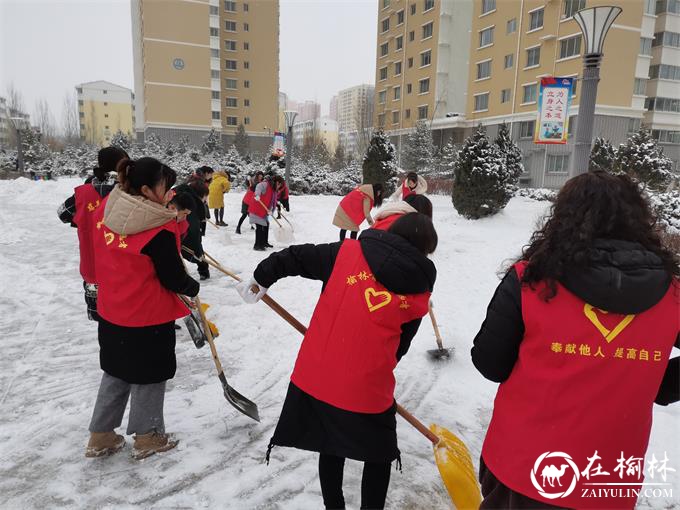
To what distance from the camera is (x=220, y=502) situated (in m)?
2.40

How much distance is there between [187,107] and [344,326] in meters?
43.7

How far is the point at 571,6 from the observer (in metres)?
24.6

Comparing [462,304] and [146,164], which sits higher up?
[146,164]

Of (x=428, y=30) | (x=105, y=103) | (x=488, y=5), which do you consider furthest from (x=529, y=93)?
(x=105, y=103)

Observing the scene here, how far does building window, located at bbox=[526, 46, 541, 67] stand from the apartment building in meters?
6.91

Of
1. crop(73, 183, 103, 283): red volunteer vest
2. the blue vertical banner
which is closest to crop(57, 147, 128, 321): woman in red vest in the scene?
crop(73, 183, 103, 283): red volunteer vest

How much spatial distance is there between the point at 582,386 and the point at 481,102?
109 feet

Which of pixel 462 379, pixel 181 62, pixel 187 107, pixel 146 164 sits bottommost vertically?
pixel 462 379

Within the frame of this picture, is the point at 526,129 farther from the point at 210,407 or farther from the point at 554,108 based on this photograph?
the point at 210,407

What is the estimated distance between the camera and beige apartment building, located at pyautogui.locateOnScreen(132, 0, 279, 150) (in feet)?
129

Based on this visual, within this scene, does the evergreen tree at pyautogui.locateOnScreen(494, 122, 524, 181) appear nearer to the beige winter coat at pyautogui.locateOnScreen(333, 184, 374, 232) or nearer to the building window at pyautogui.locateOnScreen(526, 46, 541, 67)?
the beige winter coat at pyautogui.locateOnScreen(333, 184, 374, 232)

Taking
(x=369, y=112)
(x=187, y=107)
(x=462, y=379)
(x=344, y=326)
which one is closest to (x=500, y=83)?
(x=369, y=112)

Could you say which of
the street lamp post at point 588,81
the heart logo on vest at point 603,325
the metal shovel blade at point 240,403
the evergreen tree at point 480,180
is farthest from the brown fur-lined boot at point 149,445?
the evergreen tree at point 480,180

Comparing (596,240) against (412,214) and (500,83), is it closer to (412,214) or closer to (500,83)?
(412,214)
